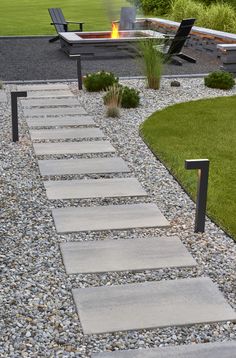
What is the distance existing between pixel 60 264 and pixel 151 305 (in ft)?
2.99

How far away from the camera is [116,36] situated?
16.9 metres

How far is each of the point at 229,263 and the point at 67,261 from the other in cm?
123

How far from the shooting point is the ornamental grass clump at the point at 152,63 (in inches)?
431

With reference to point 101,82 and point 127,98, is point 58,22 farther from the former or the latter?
point 127,98

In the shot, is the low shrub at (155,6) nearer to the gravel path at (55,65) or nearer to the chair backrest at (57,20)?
the chair backrest at (57,20)

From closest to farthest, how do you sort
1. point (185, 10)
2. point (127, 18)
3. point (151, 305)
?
point (151, 305) < point (127, 18) < point (185, 10)

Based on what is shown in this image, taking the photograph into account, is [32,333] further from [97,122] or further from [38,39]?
[38,39]

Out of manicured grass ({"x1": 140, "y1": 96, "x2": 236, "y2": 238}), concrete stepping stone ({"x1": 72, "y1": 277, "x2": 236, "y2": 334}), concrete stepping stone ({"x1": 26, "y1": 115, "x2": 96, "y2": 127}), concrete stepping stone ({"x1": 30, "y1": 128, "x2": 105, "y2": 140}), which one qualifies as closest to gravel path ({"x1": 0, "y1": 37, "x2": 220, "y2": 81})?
manicured grass ({"x1": 140, "y1": 96, "x2": 236, "y2": 238})

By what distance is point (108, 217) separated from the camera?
5.46 metres

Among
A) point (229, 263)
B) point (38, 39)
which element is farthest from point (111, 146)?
point (38, 39)

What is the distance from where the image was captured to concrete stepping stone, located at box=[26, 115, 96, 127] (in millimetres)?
8859

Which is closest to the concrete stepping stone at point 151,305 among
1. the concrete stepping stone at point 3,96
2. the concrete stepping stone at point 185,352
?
the concrete stepping stone at point 185,352

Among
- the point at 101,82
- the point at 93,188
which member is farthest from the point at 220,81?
the point at 93,188

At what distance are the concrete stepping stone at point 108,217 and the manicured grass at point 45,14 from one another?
17322 mm
